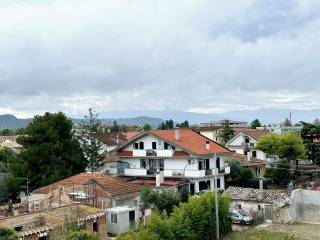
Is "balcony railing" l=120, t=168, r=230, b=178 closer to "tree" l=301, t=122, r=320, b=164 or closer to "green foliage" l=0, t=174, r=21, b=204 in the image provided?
"green foliage" l=0, t=174, r=21, b=204

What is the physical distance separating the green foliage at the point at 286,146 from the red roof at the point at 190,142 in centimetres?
1355

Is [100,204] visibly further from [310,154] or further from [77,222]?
[310,154]

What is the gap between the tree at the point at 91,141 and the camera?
62116 millimetres

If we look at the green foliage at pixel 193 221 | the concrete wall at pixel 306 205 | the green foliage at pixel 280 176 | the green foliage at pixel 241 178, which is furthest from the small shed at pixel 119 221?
the green foliage at pixel 280 176

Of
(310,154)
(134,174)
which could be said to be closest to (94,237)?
(134,174)

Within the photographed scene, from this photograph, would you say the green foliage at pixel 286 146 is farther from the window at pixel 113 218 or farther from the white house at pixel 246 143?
the window at pixel 113 218

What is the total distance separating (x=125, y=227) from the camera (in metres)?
33.5

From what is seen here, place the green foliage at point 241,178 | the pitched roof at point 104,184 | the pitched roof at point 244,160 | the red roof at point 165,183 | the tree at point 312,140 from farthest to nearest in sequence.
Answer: the tree at point 312,140 → the pitched roof at point 244,160 → the green foliage at point 241,178 → the red roof at point 165,183 → the pitched roof at point 104,184

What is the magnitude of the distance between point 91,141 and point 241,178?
22586 mm

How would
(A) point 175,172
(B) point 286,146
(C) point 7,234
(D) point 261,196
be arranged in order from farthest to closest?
(B) point 286,146 < (A) point 175,172 < (D) point 261,196 < (C) point 7,234

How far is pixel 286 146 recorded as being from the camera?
6009cm

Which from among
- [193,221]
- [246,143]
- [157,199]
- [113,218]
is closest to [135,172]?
[157,199]

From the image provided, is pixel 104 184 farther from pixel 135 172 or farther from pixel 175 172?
pixel 135 172

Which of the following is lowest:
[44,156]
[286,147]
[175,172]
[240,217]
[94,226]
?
[240,217]
